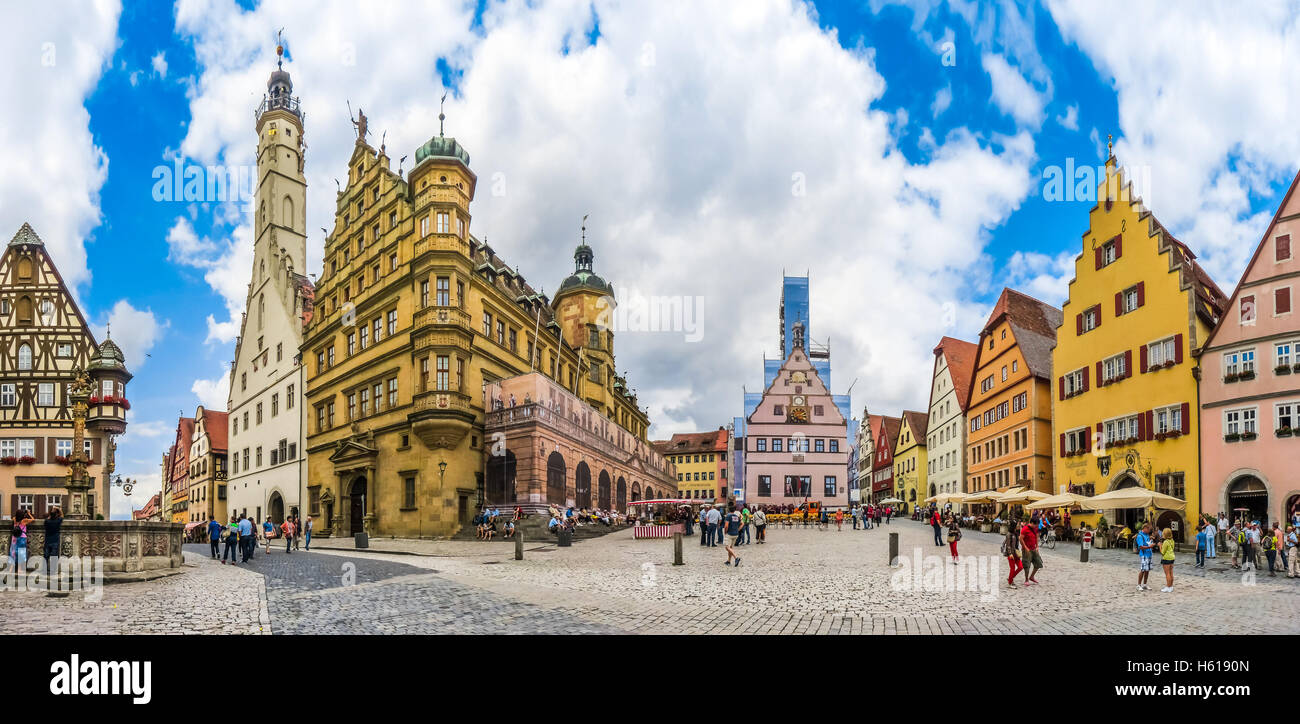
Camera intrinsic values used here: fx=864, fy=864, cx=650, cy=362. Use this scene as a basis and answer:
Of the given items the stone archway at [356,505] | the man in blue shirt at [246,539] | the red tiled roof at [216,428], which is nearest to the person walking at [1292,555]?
the man in blue shirt at [246,539]

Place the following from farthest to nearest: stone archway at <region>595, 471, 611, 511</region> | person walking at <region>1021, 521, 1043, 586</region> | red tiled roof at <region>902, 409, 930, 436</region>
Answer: red tiled roof at <region>902, 409, 930, 436</region> < stone archway at <region>595, 471, 611, 511</region> < person walking at <region>1021, 521, 1043, 586</region>

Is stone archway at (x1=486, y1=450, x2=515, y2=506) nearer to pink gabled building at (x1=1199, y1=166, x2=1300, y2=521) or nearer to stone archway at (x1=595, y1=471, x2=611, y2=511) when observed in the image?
stone archway at (x1=595, y1=471, x2=611, y2=511)

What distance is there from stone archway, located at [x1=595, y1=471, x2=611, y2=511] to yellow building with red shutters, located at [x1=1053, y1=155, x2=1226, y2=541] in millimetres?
25829

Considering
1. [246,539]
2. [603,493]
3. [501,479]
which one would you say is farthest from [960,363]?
[246,539]

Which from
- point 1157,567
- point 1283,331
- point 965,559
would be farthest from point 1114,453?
point 965,559

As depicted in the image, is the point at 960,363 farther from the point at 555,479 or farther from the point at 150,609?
the point at 150,609

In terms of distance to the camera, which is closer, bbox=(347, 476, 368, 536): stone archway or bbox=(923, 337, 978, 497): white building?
bbox=(347, 476, 368, 536): stone archway

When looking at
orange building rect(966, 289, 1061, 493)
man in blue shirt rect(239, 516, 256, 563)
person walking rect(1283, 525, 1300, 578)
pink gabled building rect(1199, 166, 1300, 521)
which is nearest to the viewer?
person walking rect(1283, 525, 1300, 578)

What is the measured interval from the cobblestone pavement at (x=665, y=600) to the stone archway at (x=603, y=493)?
26.0 meters

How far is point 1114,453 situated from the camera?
41000 mm

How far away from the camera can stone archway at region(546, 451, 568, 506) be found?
42.0 metres

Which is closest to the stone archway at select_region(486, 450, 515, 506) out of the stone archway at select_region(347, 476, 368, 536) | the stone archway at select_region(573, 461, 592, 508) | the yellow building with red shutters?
the stone archway at select_region(573, 461, 592, 508)
